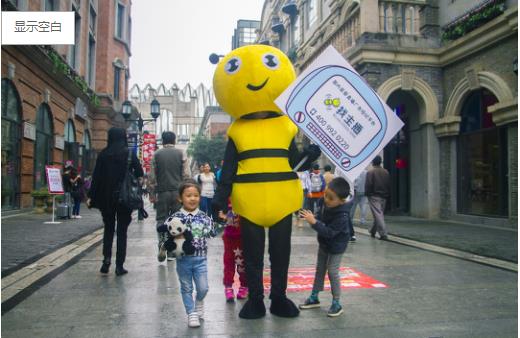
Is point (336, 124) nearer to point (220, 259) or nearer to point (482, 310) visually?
point (482, 310)

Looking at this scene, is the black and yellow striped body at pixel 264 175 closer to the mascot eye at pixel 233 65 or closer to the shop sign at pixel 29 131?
the mascot eye at pixel 233 65

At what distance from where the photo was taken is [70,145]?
71.3ft

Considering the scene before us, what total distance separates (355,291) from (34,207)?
46.1 feet

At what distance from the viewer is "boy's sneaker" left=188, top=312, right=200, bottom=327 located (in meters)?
3.64

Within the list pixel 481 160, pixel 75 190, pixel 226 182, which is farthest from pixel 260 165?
pixel 75 190

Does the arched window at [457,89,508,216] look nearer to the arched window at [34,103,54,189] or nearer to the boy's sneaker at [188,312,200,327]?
the boy's sneaker at [188,312,200,327]

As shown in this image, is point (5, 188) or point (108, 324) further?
point (5, 188)

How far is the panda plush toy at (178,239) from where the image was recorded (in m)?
3.76

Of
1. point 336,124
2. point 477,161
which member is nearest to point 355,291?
point 336,124

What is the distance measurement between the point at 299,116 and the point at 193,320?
5.97 feet

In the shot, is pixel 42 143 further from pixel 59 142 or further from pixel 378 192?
pixel 378 192

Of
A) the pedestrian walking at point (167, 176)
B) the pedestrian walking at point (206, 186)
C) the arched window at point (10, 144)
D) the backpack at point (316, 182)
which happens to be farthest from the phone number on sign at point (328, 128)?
the arched window at point (10, 144)

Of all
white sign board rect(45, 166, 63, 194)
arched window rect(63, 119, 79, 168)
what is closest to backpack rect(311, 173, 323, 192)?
white sign board rect(45, 166, 63, 194)

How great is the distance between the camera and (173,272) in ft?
19.1
